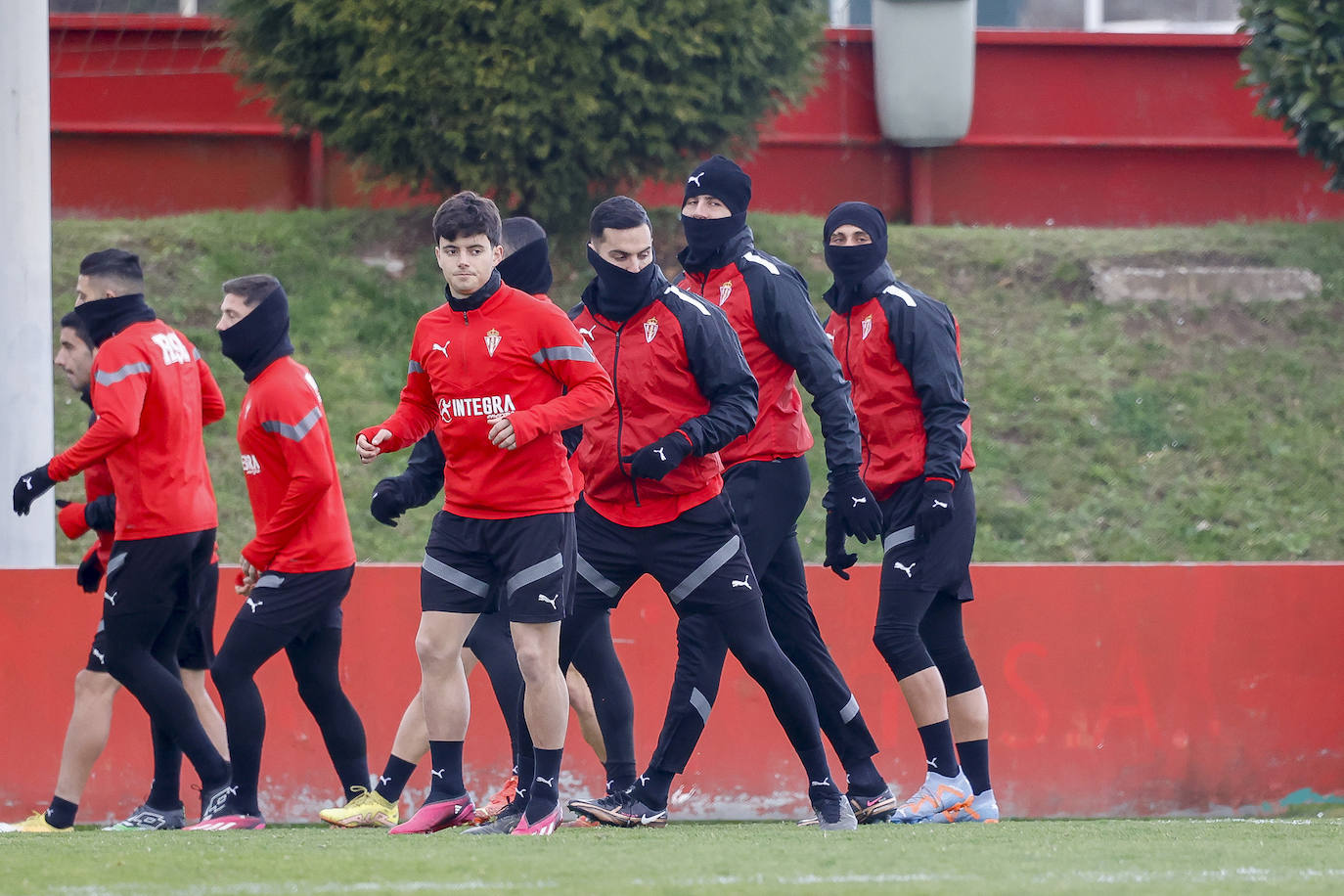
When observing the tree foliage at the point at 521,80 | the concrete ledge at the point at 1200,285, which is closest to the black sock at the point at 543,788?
the tree foliage at the point at 521,80

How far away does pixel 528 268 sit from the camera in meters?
6.71

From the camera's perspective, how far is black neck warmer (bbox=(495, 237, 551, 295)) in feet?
21.9

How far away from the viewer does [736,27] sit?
1269 cm

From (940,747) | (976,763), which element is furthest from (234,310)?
(976,763)

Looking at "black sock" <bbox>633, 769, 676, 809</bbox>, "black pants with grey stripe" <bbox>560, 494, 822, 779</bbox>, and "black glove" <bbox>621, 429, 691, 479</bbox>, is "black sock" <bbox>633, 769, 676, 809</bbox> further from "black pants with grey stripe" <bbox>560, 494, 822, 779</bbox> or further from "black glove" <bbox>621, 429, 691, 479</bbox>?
"black glove" <bbox>621, 429, 691, 479</bbox>

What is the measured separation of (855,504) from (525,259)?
151 centimetres

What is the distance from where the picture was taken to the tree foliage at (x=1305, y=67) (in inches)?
511

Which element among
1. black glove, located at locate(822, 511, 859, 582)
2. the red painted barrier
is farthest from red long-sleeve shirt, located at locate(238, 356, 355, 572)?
black glove, located at locate(822, 511, 859, 582)

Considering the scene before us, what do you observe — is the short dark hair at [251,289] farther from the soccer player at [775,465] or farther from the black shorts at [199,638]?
the soccer player at [775,465]

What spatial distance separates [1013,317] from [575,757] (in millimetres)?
6700

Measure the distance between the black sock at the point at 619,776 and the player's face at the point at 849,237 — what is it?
6.75 ft

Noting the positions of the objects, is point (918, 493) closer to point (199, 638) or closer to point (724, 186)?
point (724, 186)

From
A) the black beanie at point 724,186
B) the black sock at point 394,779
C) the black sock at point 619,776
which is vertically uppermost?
the black beanie at point 724,186

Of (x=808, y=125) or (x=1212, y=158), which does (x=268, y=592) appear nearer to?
(x=808, y=125)
